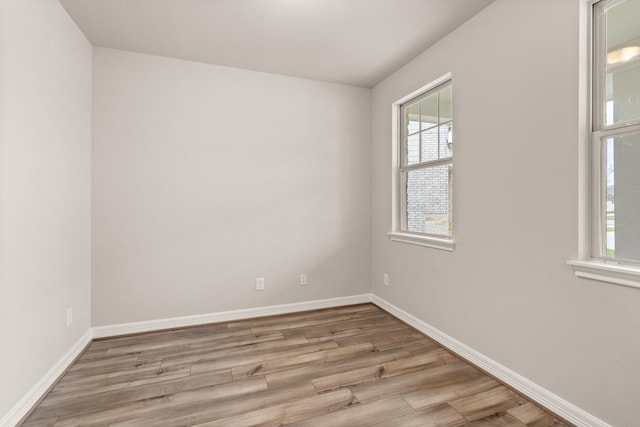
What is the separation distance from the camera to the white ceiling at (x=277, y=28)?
7.39ft

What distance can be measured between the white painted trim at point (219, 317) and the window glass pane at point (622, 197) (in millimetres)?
2572

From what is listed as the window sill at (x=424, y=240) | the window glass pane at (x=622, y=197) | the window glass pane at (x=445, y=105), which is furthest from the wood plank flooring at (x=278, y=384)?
the window glass pane at (x=445, y=105)

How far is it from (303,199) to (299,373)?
1845mm

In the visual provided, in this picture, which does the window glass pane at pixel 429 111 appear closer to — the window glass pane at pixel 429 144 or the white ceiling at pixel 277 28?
the window glass pane at pixel 429 144

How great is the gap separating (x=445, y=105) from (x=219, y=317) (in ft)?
9.83

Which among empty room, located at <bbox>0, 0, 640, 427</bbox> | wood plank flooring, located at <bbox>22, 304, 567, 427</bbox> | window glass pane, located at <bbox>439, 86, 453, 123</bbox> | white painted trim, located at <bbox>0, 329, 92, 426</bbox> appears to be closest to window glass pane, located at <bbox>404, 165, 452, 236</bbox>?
empty room, located at <bbox>0, 0, 640, 427</bbox>

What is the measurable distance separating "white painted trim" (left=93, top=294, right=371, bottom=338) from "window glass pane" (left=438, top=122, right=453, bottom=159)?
76.1 inches

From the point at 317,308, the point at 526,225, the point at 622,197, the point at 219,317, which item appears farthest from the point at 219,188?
the point at 622,197

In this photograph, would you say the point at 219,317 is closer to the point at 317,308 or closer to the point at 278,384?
the point at 317,308

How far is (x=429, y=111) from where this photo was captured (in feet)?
10.0

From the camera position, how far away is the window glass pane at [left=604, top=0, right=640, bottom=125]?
157 centimetres

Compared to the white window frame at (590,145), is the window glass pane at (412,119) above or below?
above

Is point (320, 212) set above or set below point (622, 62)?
below

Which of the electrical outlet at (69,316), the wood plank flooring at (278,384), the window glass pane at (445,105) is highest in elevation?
the window glass pane at (445,105)
